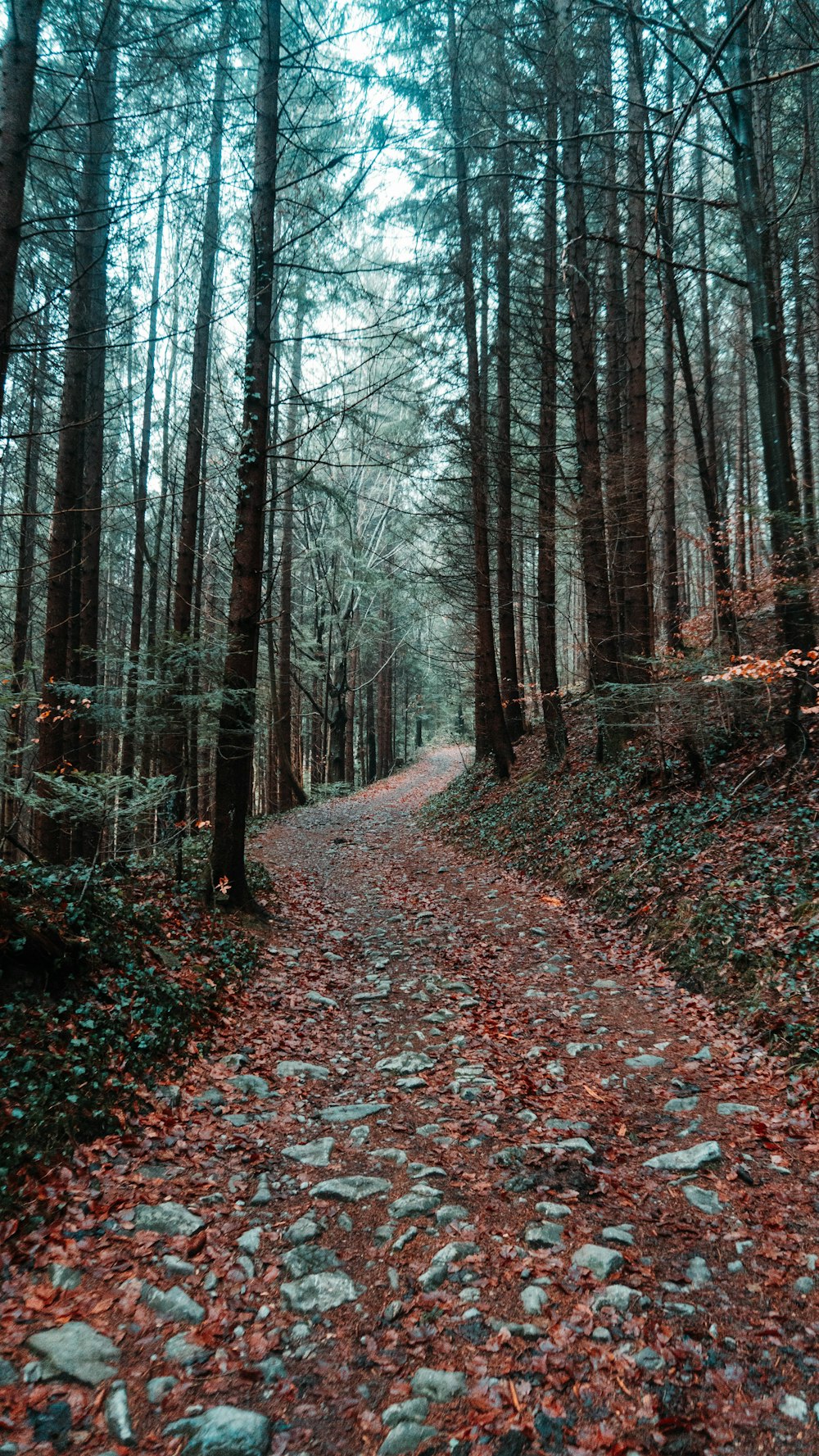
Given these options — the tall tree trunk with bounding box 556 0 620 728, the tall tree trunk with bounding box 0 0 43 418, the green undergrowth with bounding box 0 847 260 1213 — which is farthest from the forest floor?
the tall tree trunk with bounding box 556 0 620 728

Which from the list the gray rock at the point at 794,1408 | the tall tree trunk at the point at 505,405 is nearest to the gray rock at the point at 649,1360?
the gray rock at the point at 794,1408

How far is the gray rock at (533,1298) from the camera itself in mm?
2779

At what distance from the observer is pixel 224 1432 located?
2.25 meters

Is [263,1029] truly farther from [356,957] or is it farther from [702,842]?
[702,842]

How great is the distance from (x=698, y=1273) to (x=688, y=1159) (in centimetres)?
86

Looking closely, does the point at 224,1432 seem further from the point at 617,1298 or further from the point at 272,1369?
the point at 617,1298

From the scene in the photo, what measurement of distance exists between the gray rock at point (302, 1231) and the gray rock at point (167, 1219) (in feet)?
1.37

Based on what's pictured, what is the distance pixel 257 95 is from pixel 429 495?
10.1 meters

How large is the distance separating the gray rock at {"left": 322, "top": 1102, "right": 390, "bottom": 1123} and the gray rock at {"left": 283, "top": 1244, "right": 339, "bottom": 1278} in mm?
1153

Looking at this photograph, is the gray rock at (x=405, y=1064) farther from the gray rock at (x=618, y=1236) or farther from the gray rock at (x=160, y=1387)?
the gray rock at (x=160, y=1387)

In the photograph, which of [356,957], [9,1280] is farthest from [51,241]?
[9,1280]

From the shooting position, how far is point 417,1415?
7.66 feet

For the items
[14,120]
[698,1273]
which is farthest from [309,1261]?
[14,120]

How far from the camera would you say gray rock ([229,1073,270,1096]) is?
15.2ft
